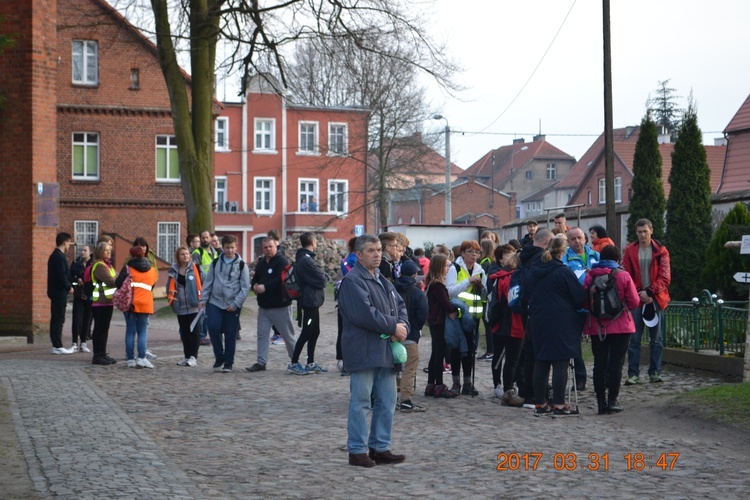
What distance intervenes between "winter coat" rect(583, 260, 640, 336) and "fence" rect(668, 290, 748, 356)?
3.26m

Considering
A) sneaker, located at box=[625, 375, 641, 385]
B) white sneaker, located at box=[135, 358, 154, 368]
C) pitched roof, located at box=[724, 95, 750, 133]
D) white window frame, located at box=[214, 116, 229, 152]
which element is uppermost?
white window frame, located at box=[214, 116, 229, 152]

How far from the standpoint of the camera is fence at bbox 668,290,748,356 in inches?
557

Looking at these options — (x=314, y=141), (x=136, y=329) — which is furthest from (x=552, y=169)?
(x=136, y=329)

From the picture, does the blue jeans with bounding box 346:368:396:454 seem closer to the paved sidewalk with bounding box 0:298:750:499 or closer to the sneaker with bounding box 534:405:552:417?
the paved sidewalk with bounding box 0:298:750:499

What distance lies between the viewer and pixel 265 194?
207 ft

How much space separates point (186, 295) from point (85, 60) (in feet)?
101

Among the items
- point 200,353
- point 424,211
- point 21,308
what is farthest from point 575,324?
point 424,211

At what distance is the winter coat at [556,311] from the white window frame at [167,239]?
36.6m

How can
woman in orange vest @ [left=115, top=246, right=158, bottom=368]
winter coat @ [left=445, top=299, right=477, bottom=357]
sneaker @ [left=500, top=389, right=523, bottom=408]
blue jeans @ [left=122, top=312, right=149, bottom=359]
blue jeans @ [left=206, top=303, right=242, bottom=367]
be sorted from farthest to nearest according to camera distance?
blue jeans @ [left=122, top=312, right=149, bottom=359]
woman in orange vest @ [left=115, top=246, right=158, bottom=368]
blue jeans @ [left=206, top=303, right=242, bottom=367]
winter coat @ [left=445, top=299, right=477, bottom=357]
sneaker @ [left=500, top=389, right=523, bottom=408]

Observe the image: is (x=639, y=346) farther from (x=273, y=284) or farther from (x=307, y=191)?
(x=307, y=191)

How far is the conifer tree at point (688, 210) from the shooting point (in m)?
26.8

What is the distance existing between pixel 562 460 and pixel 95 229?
3886 centimetres

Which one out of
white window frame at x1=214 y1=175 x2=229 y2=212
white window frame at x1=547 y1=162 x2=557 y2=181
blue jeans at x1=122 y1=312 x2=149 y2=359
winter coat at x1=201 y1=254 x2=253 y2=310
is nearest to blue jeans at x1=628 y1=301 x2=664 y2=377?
winter coat at x1=201 y1=254 x2=253 y2=310

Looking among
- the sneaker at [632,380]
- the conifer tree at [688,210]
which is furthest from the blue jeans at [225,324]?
the conifer tree at [688,210]
